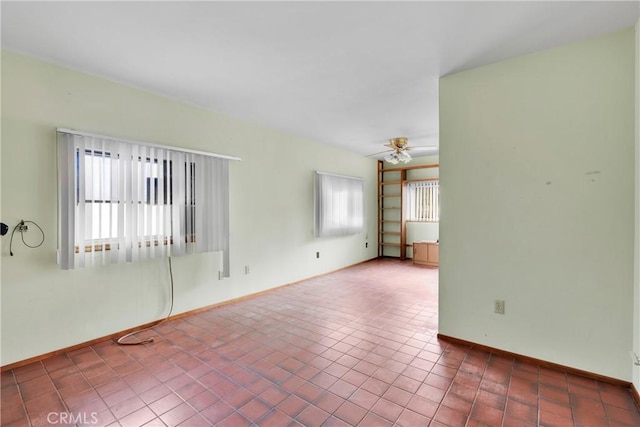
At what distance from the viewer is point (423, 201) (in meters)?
7.12

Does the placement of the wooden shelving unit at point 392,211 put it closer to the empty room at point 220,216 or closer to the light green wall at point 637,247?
the empty room at point 220,216

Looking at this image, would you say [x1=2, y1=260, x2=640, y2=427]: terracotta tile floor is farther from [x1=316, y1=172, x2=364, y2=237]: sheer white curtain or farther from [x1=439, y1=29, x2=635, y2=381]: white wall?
[x1=316, y1=172, x2=364, y2=237]: sheer white curtain

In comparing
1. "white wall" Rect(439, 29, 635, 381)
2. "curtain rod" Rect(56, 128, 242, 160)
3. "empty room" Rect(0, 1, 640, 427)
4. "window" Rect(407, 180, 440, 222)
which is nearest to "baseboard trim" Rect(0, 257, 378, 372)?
"empty room" Rect(0, 1, 640, 427)

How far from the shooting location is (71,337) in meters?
2.64

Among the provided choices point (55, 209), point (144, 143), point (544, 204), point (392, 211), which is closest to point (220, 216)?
point (144, 143)

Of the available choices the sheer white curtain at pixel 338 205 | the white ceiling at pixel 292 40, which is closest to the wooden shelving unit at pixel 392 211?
the sheer white curtain at pixel 338 205

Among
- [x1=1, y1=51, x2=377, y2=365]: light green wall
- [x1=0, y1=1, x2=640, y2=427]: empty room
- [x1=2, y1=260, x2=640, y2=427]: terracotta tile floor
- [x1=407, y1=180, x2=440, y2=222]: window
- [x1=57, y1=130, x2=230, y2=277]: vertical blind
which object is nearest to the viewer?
[x1=2, y1=260, x2=640, y2=427]: terracotta tile floor

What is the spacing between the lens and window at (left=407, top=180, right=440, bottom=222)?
695 centimetres

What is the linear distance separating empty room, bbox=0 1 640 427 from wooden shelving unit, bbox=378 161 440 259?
147 inches

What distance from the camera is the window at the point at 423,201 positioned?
695 cm

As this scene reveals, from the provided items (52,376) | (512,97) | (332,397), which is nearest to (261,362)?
(332,397)

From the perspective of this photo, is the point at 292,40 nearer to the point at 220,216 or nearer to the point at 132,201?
the point at 132,201

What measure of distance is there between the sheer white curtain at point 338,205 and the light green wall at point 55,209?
0.74m

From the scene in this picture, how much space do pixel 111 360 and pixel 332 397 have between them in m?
1.92
